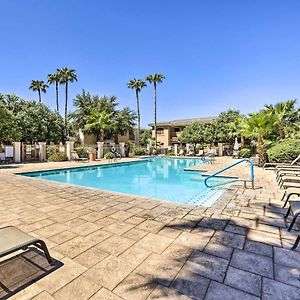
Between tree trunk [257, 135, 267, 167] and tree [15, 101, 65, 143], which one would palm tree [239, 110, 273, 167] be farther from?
tree [15, 101, 65, 143]

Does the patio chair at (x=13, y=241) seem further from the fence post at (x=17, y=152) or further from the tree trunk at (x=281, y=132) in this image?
the tree trunk at (x=281, y=132)

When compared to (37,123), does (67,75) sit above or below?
above

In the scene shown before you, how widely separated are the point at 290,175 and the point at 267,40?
7.83 meters

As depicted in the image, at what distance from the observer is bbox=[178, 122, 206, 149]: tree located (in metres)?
30.0

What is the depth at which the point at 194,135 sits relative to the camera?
30469mm

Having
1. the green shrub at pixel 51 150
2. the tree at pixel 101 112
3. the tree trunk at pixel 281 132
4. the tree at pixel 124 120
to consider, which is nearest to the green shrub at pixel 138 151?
the tree at pixel 101 112

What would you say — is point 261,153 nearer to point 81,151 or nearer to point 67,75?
point 81,151

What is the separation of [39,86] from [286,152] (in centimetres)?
3729

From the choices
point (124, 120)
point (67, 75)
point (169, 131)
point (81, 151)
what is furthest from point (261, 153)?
point (169, 131)

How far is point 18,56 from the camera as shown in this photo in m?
14.4

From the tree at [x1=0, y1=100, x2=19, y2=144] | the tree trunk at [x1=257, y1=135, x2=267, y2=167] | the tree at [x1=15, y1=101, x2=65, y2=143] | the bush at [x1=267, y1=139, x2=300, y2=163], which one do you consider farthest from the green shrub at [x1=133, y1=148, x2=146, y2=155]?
the bush at [x1=267, y1=139, x2=300, y2=163]

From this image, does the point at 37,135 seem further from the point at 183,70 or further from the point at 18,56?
the point at 183,70

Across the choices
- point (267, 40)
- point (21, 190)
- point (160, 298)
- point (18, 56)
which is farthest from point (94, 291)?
point (18, 56)

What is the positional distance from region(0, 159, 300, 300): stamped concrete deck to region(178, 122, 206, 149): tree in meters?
25.4
